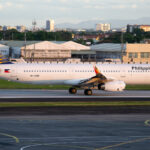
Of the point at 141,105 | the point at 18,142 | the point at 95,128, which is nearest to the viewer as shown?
the point at 18,142

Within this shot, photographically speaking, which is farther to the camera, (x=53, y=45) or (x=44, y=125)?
(x=53, y=45)

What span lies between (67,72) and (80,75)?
1615 millimetres

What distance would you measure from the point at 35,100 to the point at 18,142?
19101 millimetres

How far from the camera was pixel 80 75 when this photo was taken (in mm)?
50469

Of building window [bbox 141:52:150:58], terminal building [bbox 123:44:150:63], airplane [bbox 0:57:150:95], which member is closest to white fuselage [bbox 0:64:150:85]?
airplane [bbox 0:57:150:95]

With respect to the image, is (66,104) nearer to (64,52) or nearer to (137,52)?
(137,52)

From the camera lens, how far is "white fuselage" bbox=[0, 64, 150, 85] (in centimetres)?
4909

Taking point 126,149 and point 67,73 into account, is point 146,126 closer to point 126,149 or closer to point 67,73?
point 126,149

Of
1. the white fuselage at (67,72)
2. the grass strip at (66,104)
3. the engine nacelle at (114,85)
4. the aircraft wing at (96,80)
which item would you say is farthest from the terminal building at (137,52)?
the grass strip at (66,104)

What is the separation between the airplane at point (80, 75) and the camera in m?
48.8

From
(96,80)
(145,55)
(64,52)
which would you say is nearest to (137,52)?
(145,55)

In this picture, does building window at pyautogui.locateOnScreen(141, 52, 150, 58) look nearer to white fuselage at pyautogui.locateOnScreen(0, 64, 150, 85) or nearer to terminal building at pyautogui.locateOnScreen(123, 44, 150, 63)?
terminal building at pyautogui.locateOnScreen(123, 44, 150, 63)

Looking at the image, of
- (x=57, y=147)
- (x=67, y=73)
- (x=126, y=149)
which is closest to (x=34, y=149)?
(x=57, y=147)

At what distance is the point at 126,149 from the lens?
72.4ft
